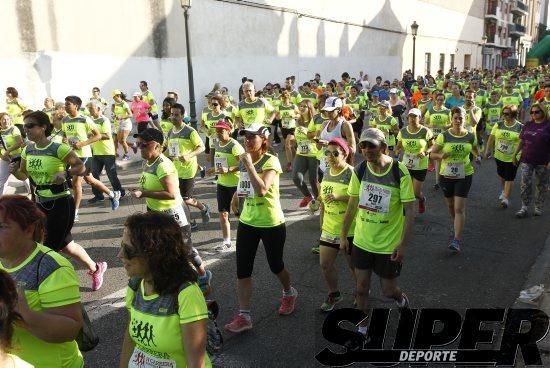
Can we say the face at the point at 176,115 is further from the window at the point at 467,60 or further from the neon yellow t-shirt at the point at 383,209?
the window at the point at 467,60

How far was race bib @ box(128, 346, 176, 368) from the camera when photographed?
8.07ft

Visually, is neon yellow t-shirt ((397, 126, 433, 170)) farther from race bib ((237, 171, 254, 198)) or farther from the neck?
the neck

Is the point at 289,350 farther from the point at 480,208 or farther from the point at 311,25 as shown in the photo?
the point at 311,25

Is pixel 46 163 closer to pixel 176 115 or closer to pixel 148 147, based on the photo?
pixel 148 147

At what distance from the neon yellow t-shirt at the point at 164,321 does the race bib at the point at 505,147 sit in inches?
287

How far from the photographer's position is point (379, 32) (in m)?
35.4

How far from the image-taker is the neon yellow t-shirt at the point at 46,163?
5.41 meters

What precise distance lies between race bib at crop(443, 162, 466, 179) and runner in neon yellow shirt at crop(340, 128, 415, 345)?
2729mm

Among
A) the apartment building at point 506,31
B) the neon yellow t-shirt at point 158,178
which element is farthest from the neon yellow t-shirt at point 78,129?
the apartment building at point 506,31

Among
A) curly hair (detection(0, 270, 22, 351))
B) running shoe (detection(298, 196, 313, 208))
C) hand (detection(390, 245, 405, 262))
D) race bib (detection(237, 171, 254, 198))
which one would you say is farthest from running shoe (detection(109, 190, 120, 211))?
curly hair (detection(0, 270, 22, 351))

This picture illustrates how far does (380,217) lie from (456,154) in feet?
10.3

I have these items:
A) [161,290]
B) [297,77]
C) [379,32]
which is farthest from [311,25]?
[161,290]

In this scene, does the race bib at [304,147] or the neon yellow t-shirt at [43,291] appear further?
the race bib at [304,147]

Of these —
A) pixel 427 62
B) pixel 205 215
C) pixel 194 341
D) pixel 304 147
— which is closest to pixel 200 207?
pixel 205 215
